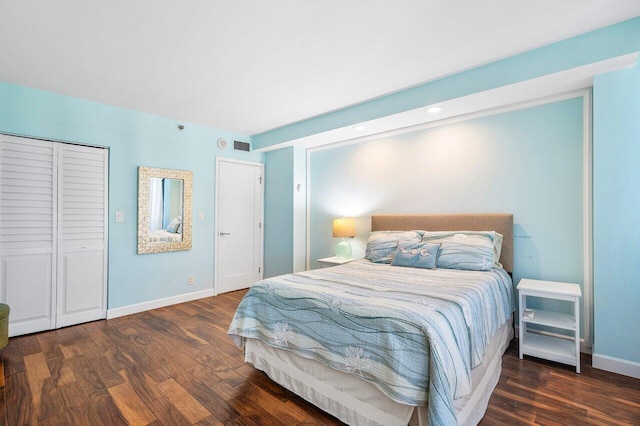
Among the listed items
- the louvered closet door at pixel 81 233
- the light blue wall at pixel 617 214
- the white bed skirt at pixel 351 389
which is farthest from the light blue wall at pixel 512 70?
the louvered closet door at pixel 81 233

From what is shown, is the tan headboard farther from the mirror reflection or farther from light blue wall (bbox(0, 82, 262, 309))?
the mirror reflection

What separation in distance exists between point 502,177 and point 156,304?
4.46 metres

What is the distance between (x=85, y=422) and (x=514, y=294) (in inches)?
140

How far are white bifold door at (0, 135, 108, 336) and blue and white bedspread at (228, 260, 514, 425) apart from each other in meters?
2.32

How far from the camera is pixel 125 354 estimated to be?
8.73 feet

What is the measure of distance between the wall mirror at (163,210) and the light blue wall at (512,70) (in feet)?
7.54

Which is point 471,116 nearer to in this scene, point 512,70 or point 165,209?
point 512,70

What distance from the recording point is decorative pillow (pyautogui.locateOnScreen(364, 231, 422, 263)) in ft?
10.9

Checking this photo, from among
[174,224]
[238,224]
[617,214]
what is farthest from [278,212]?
[617,214]

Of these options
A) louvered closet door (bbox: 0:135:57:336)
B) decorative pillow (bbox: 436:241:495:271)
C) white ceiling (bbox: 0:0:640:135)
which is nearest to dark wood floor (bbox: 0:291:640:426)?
louvered closet door (bbox: 0:135:57:336)

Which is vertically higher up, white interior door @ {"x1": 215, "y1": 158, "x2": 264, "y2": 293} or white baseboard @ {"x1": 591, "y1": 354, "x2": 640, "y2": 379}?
white interior door @ {"x1": 215, "y1": 158, "x2": 264, "y2": 293}

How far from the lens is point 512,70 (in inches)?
99.9

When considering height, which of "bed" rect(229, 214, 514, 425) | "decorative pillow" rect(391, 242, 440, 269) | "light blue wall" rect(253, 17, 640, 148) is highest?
"light blue wall" rect(253, 17, 640, 148)

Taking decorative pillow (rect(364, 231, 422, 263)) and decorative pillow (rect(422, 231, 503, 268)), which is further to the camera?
decorative pillow (rect(364, 231, 422, 263))
